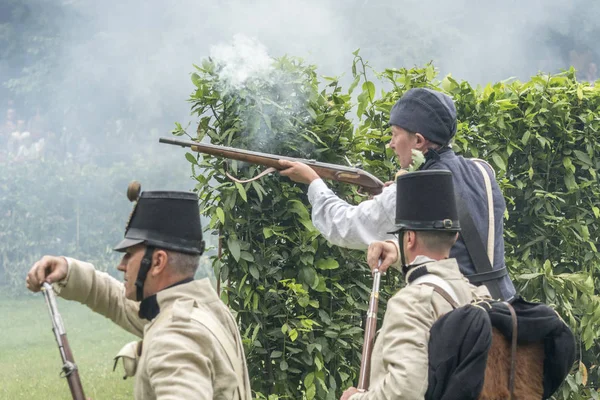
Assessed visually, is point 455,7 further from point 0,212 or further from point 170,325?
point 170,325

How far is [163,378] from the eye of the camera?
8.57 feet

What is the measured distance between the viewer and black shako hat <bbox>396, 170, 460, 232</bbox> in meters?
3.31

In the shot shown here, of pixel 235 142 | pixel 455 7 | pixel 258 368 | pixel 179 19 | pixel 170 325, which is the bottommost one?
pixel 258 368

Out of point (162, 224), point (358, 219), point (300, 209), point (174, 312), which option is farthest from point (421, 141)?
point (174, 312)

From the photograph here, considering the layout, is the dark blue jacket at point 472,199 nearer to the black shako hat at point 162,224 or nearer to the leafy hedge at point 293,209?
the leafy hedge at point 293,209

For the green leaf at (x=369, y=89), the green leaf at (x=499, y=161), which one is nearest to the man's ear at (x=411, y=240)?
the green leaf at (x=369, y=89)

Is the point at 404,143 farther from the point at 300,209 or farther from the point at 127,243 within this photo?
the point at 127,243

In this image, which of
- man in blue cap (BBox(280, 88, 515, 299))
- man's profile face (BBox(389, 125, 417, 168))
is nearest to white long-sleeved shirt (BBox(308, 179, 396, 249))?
man in blue cap (BBox(280, 88, 515, 299))

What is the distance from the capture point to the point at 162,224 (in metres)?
2.94

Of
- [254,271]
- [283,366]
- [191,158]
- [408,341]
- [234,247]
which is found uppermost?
[191,158]

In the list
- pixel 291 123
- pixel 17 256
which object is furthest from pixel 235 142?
pixel 17 256

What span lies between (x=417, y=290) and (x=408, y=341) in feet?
0.66

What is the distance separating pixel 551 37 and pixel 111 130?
9744 mm

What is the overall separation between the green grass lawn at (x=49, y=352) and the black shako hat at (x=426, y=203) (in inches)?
175
